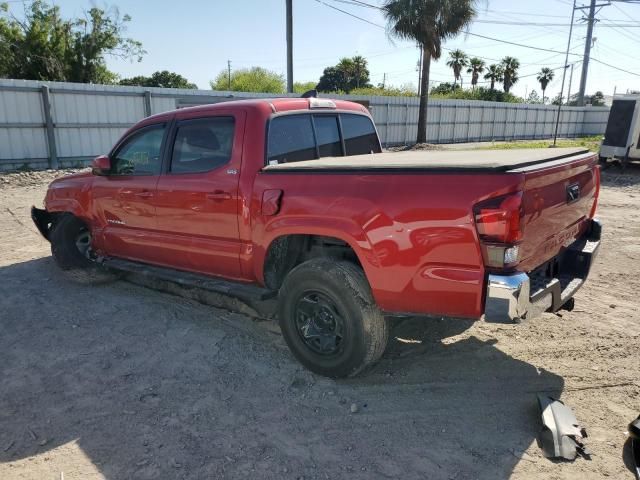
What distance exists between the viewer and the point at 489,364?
12.3ft

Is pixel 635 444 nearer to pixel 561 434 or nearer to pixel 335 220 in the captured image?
pixel 561 434

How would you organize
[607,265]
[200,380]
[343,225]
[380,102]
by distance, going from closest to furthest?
[343,225]
[200,380]
[607,265]
[380,102]

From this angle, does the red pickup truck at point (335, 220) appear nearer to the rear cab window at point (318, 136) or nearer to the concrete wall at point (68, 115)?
the rear cab window at point (318, 136)

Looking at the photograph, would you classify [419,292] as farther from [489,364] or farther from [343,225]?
[489,364]

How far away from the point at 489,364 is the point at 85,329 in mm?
3488

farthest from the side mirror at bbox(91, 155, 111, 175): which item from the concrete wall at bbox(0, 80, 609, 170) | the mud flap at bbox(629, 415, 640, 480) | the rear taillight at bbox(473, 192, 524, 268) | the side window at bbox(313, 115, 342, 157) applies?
the concrete wall at bbox(0, 80, 609, 170)

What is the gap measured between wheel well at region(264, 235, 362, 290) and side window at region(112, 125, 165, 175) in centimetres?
150

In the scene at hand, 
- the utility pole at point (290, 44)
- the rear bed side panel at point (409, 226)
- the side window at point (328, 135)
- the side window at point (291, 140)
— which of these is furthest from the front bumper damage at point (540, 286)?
the utility pole at point (290, 44)

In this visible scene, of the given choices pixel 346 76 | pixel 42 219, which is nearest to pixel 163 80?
pixel 346 76

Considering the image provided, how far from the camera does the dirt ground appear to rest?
8.81 ft

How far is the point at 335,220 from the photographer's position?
10.5 feet

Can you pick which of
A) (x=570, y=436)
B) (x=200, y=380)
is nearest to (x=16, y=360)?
(x=200, y=380)

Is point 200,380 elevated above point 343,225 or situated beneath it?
situated beneath

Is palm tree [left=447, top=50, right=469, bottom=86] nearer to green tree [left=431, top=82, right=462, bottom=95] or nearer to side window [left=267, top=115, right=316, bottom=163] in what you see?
green tree [left=431, top=82, right=462, bottom=95]
